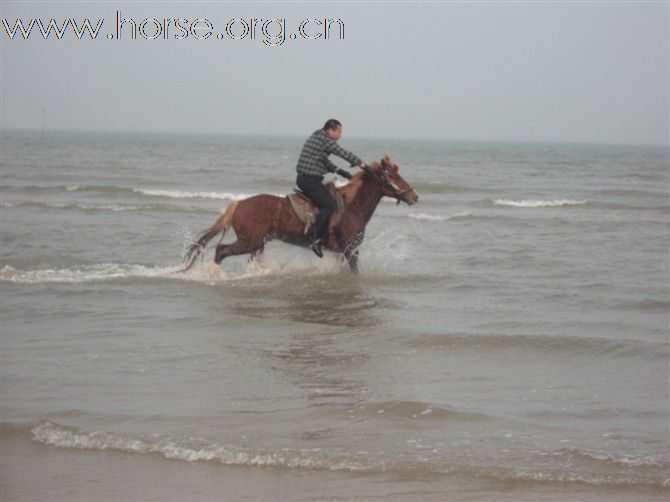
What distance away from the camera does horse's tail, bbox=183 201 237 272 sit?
12.7 metres

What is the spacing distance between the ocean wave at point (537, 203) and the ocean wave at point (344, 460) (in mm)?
23568

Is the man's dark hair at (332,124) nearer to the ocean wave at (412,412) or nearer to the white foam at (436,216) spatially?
the ocean wave at (412,412)

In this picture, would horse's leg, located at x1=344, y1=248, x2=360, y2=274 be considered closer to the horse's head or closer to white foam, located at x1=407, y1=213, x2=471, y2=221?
the horse's head

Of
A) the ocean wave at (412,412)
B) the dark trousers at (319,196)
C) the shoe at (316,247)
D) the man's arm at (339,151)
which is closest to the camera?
the ocean wave at (412,412)

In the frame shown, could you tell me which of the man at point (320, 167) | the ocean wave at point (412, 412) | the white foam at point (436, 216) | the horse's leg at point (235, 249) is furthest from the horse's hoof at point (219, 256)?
the white foam at point (436, 216)

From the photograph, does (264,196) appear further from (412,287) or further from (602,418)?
(602,418)

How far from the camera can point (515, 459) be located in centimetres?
603

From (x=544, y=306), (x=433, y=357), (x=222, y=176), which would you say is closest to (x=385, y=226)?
(x=544, y=306)

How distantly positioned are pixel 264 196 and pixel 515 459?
7406mm

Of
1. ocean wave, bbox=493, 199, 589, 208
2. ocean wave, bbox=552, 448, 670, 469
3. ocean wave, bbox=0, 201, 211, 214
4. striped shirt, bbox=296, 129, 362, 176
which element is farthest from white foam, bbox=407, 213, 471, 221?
ocean wave, bbox=552, 448, 670, 469

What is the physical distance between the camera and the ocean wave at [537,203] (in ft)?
95.4

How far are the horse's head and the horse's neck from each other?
110 mm

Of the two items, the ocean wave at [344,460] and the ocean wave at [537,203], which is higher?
the ocean wave at [344,460]

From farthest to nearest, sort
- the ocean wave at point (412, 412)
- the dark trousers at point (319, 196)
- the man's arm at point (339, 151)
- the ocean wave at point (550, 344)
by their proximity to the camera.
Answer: the dark trousers at point (319, 196)
the man's arm at point (339, 151)
the ocean wave at point (550, 344)
the ocean wave at point (412, 412)
